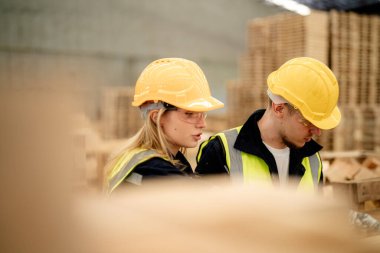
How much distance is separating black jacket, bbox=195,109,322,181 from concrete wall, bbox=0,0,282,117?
11517 mm

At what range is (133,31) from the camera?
1603cm

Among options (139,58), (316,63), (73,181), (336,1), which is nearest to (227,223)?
(73,181)

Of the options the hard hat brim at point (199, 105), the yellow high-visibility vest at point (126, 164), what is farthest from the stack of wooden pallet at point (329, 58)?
the yellow high-visibility vest at point (126, 164)

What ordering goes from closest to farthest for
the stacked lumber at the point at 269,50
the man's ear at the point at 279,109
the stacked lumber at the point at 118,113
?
the man's ear at the point at 279,109, the stacked lumber at the point at 269,50, the stacked lumber at the point at 118,113

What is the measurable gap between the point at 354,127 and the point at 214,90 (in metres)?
10.2

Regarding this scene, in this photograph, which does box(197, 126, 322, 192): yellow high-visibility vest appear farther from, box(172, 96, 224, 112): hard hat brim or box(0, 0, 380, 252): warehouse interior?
box(172, 96, 224, 112): hard hat brim

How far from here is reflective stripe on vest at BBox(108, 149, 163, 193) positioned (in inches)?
71.8

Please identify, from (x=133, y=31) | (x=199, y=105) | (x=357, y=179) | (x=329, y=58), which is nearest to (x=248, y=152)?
(x=199, y=105)

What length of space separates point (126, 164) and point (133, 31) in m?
14.7

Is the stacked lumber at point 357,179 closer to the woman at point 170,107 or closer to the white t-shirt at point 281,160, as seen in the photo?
the white t-shirt at point 281,160

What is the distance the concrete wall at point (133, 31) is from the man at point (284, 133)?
37.9 feet

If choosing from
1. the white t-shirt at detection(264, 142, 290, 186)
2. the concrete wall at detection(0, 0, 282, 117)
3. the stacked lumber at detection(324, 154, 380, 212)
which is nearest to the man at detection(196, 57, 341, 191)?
the white t-shirt at detection(264, 142, 290, 186)

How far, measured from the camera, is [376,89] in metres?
8.85

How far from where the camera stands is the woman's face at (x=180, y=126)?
86.5 inches
